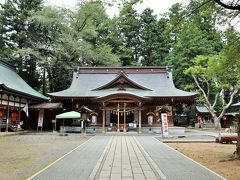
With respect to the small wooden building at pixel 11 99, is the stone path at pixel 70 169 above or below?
below

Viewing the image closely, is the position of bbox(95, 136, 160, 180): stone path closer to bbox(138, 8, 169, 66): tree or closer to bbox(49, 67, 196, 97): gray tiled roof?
bbox(49, 67, 196, 97): gray tiled roof

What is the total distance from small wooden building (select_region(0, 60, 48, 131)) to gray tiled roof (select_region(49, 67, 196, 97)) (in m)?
3.52

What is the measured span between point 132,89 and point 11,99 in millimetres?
12463

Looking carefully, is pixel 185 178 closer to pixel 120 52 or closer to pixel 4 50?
pixel 4 50

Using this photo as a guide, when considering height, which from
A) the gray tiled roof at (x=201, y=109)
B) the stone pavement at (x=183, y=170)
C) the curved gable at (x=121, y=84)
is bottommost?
the stone pavement at (x=183, y=170)

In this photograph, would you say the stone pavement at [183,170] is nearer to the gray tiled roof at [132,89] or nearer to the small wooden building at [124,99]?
the small wooden building at [124,99]

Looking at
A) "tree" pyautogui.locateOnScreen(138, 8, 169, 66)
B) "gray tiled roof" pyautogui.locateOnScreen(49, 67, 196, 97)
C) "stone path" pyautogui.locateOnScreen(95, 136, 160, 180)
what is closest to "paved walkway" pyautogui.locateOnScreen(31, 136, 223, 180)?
"stone path" pyautogui.locateOnScreen(95, 136, 160, 180)

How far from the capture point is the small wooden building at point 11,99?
91.0 ft

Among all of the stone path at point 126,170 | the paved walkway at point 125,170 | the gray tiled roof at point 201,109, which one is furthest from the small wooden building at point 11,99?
the gray tiled roof at point 201,109

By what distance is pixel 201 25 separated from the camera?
1182 cm

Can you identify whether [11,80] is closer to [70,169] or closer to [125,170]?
[70,169]

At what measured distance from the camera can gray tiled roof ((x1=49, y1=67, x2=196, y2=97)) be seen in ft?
103

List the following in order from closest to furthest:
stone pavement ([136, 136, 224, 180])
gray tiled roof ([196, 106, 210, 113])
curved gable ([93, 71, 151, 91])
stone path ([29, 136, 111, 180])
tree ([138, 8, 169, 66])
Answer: stone path ([29, 136, 111, 180])
stone pavement ([136, 136, 224, 180])
curved gable ([93, 71, 151, 91])
gray tiled roof ([196, 106, 210, 113])
tree ([138, 8, 169, 66])

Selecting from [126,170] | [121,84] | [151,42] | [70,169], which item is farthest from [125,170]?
[151,42]
